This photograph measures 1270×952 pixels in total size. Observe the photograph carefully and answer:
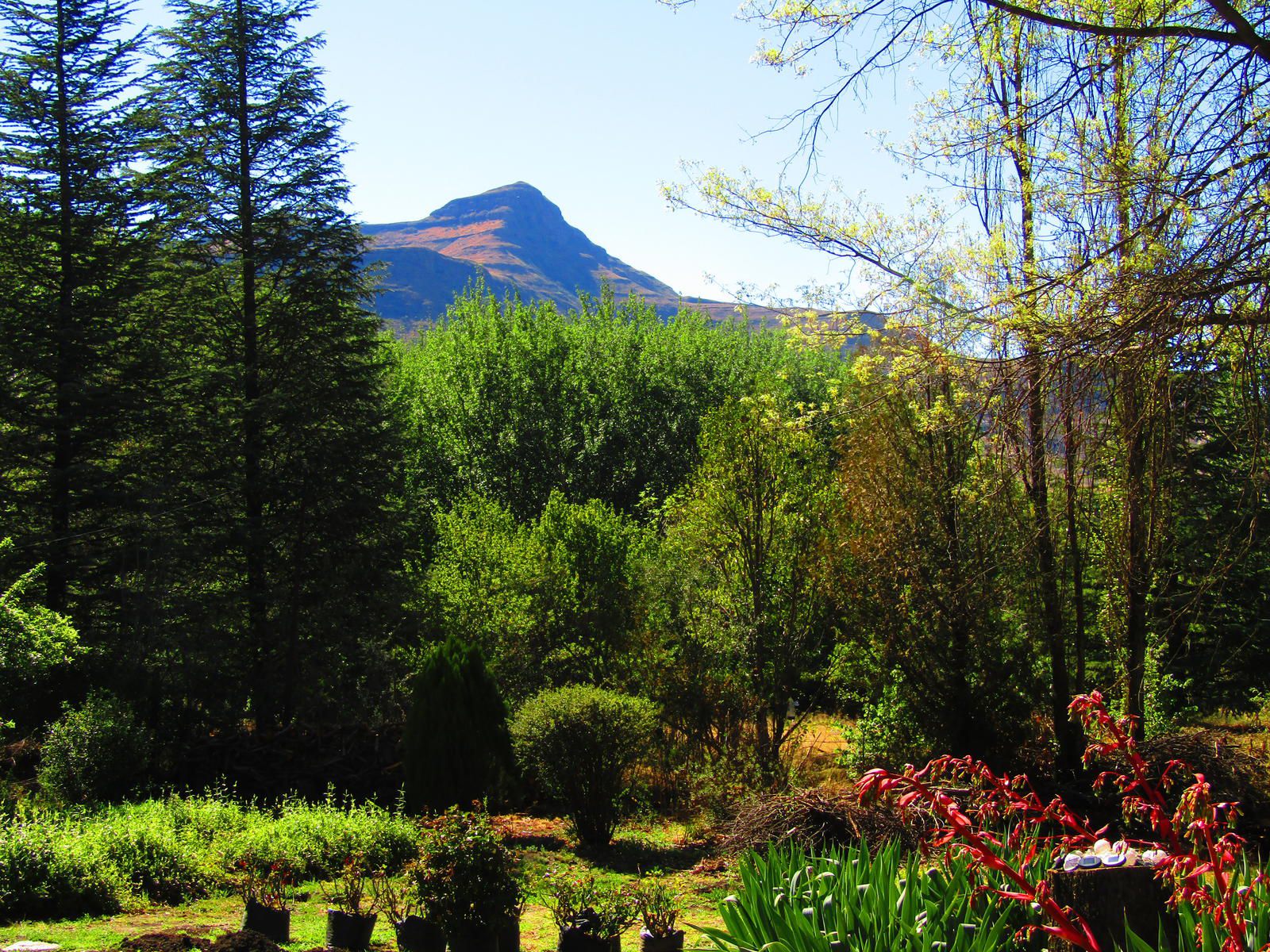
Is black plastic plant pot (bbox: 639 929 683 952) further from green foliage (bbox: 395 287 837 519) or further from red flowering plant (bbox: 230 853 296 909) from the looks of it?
green foliage (bbox: 395 287 837 519)

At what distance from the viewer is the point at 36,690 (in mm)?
12977

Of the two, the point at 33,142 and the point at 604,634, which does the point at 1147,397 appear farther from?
the point at 33,142

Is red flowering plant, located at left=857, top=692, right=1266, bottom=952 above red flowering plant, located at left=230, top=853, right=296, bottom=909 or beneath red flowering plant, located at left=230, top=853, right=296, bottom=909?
above

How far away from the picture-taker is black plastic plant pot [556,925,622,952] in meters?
5.81

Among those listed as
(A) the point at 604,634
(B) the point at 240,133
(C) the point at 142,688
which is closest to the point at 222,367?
(B) the point at 240,133

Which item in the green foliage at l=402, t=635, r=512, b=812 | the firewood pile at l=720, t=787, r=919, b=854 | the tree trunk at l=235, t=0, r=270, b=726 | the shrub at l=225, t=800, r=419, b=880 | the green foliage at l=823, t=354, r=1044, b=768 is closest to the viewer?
the firewood pile at l=720, t=787, r=919, b=854

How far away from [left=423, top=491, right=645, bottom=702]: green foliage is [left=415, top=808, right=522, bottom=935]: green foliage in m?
8.31

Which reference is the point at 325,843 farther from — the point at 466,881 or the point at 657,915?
the point at 657,915

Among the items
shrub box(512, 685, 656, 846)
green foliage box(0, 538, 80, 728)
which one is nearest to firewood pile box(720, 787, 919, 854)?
shrub box(512, 685, 656, 846)

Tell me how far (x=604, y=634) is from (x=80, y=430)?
32.2ft

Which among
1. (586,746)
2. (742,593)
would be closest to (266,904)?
(586,746)

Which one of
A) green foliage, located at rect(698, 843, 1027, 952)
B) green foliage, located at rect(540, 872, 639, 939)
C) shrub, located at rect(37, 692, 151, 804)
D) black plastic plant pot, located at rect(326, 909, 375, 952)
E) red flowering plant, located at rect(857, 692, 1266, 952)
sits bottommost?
shrub, located at rect(37, 692, 151, 804)

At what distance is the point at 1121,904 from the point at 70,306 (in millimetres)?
18330

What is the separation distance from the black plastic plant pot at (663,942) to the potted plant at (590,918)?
15cm
